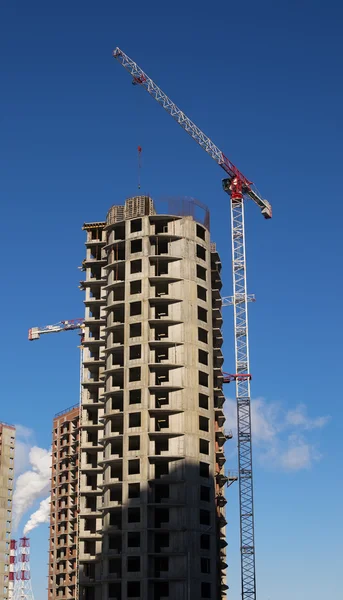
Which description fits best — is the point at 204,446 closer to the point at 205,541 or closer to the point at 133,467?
the point at 133,467

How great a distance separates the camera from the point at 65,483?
6973 inches

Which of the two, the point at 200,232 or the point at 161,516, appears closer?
the point at 161,516

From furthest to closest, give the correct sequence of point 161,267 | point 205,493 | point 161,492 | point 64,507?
point 64,507
point 161,267
point 205,493
point 161,492

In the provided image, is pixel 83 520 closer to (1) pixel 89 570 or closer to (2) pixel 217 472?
(1) pixel 89 570

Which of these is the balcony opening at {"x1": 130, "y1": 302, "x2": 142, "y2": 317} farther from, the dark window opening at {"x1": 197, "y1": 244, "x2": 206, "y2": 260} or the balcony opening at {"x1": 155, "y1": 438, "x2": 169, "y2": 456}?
the balcony opening at {"x1": 155, "y1": 438, "x2": 169, "y2": 456}

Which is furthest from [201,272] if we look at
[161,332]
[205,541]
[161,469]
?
[205,541]

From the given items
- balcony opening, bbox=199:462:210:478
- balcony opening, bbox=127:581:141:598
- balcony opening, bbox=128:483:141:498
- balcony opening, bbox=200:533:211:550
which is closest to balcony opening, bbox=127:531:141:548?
balcony opening, bbox=127:581:141:598

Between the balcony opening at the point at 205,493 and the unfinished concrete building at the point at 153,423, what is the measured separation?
12 cm

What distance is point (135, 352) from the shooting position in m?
115

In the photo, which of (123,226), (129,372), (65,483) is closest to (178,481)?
(129,372)

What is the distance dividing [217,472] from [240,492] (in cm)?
2380

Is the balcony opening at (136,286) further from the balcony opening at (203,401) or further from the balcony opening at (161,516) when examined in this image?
the balcony opening at (161,516)

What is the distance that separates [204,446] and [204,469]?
2.93 metres

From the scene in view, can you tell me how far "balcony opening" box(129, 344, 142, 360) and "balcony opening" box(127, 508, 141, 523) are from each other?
1822 centimetres
